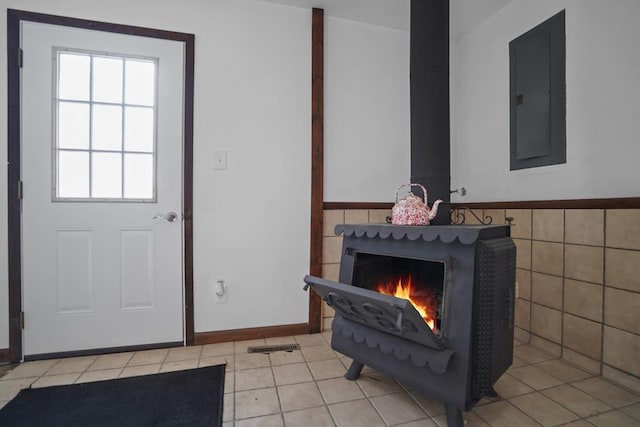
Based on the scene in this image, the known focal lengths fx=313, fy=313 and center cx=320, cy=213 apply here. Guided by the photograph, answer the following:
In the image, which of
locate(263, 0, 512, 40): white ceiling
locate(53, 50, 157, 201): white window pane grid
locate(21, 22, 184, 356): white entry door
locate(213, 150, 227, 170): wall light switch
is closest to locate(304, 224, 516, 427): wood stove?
locate(213, 150, 227, 170): wall light switch

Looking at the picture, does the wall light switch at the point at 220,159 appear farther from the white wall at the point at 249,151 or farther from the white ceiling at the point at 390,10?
the white ceiling at the point at 390,10

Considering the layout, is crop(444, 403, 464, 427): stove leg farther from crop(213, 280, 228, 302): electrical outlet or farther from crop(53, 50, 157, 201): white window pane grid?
crop(53, 50, 157, 201): white window pane grid

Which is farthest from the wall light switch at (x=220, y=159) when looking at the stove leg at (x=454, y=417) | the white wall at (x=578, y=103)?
the white wall at (x=578, y=103)

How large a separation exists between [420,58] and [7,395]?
238 cm

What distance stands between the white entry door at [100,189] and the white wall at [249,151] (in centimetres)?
15

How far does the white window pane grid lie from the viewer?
1.73 metres

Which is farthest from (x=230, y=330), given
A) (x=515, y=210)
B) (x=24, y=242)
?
(x=515, y=210)

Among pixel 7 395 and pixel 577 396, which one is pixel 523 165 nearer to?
pixel 577 396

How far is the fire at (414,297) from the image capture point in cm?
124

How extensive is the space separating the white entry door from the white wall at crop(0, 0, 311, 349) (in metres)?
0.15

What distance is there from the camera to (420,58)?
145cm

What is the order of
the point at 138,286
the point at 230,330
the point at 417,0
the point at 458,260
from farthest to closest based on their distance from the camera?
the point at 230,330 < the point at 138,286 < the point at 417,0 < the point at 458,260

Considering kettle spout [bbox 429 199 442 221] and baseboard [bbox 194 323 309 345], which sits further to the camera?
baseboard [bbox 194 323 309 345]

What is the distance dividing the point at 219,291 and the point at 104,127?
1.15m
